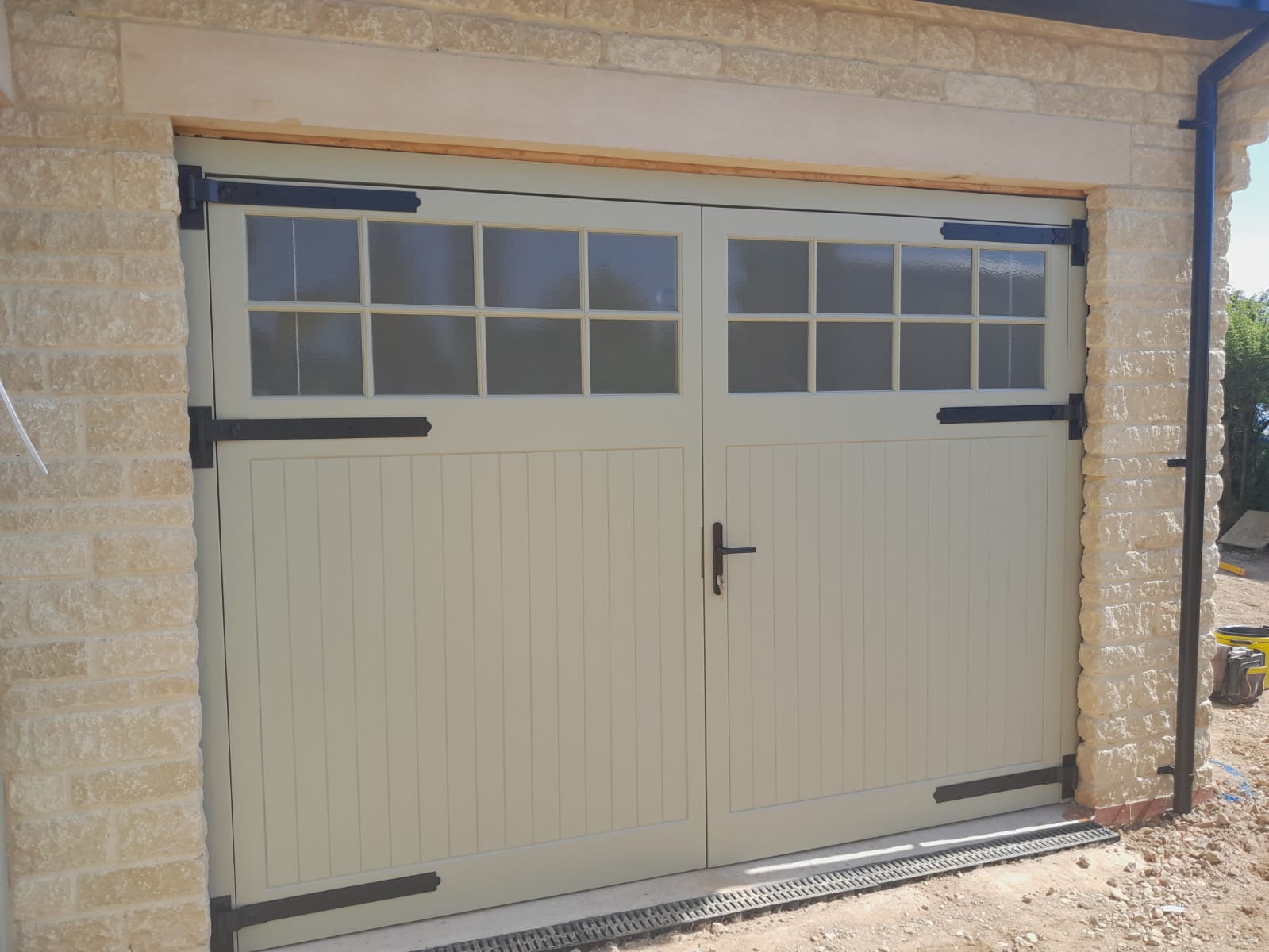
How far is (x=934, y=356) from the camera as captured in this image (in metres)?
3.61

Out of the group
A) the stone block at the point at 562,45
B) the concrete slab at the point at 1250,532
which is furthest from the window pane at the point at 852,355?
the concrete slab at the point at 1250,532

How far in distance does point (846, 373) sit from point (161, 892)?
267 cm

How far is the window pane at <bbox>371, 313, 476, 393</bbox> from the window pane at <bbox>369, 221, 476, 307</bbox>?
6 cm

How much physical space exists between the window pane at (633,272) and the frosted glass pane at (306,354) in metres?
0.77

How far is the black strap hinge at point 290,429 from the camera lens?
2730 mm

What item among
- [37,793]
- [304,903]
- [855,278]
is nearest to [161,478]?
[37,793]

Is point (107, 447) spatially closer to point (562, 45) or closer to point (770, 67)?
point (562, 45)

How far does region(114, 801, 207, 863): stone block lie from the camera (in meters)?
2.64

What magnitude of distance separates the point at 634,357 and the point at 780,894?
1.86m

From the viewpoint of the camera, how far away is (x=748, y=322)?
3.34 m

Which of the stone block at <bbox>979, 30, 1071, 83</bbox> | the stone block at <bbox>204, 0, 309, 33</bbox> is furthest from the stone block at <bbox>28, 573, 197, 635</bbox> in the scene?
the stone block at <bbox>979, 30, 1071, 83</bbox>

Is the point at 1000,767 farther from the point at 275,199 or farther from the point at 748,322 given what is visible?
the point at 275,199

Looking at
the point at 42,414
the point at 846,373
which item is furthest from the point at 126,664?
the point at 846,373

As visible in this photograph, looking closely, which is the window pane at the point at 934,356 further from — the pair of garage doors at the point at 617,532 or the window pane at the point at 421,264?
the window pane at the point at 421,264
